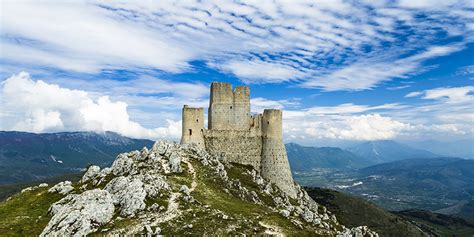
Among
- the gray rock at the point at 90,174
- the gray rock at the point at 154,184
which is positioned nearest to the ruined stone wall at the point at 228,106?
the gray rock at the point at 90,174

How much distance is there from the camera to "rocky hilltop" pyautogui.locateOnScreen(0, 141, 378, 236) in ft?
168

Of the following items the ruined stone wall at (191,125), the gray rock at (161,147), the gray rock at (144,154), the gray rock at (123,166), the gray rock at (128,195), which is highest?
the ruined stone wall at (191,125)

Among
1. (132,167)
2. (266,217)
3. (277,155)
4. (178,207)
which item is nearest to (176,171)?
(132,167)

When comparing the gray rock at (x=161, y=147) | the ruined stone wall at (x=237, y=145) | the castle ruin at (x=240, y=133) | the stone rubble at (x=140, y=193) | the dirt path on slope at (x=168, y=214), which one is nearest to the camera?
the dirt path on slope at (x=168, y=214)

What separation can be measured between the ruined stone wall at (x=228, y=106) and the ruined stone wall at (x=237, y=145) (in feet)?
7.47

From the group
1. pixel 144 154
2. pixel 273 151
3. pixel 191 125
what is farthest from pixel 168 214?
pixel 273 151

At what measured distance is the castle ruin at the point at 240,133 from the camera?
102m

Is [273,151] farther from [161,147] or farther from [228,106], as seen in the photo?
[161,147]

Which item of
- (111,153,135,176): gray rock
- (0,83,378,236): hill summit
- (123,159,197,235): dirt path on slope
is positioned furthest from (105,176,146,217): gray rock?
(111,153,135,176): gray rock

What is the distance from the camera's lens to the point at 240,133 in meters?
105

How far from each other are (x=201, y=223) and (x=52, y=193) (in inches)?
1355

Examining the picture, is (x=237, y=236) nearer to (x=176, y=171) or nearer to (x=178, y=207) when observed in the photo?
(x=178, y=207)

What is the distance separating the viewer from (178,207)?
57.9 metres

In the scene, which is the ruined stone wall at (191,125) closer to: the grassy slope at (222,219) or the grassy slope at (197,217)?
the grassy slope at (197,217)
